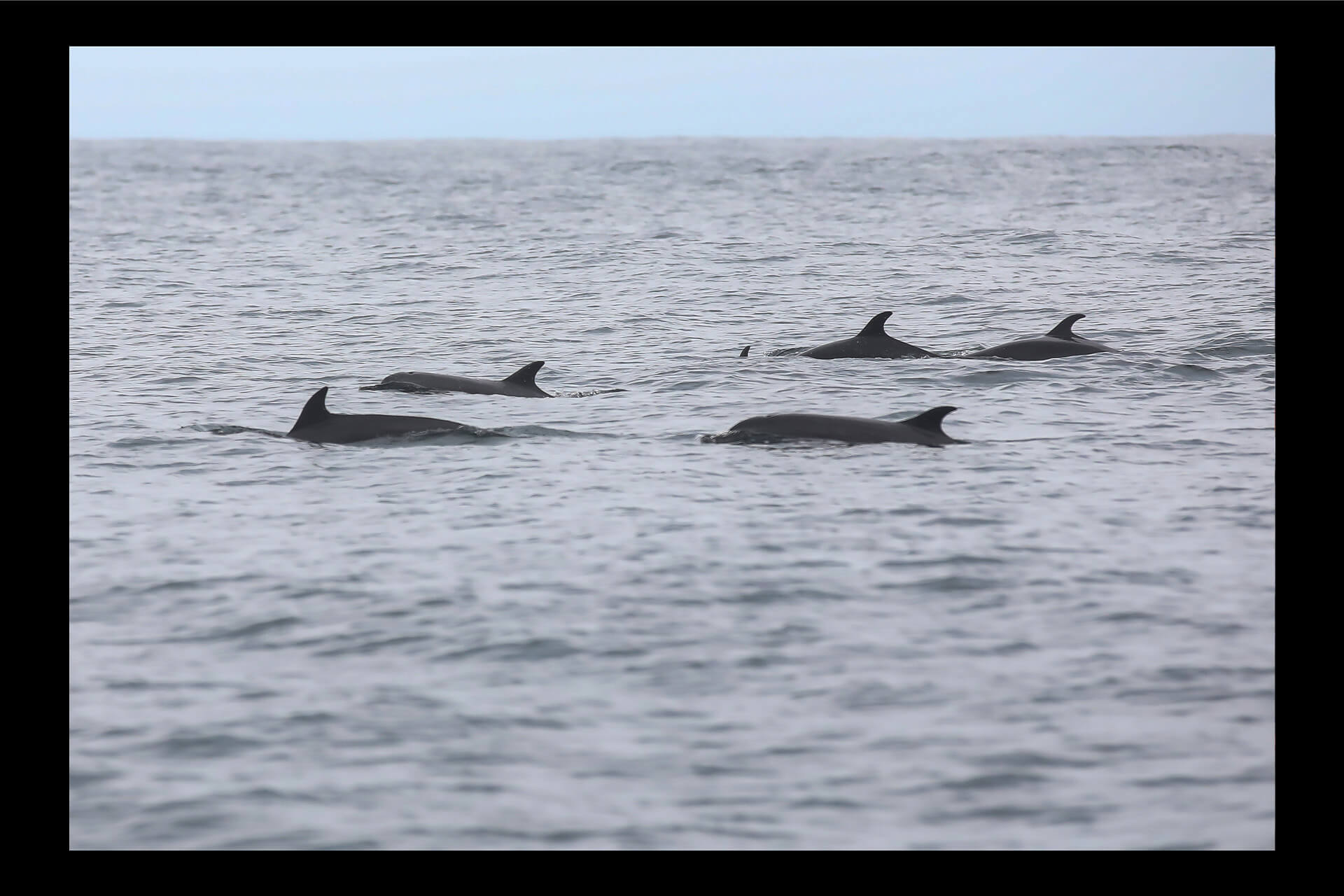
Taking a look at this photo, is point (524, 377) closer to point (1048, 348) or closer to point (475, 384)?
point (475, 384)

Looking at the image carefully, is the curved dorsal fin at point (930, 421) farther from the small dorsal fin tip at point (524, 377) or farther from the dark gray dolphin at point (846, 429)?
the small dorsal fin tip at point (524, 377)

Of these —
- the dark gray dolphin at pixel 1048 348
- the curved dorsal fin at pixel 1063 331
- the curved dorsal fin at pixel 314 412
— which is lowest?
the curved dorsal fin at pixel 314 412

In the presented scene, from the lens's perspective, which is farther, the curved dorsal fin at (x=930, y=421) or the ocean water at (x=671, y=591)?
the curved dorsal fin at (x=930, y=421)

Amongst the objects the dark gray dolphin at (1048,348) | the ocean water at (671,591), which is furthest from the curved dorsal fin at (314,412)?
the dark gray dolphin at (1048,348)

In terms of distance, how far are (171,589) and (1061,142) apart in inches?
5642

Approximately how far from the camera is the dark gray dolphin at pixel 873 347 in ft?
73.0

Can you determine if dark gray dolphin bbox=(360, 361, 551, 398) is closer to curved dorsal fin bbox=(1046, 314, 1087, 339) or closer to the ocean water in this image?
the ocean water

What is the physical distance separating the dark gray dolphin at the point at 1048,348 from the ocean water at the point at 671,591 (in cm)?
58

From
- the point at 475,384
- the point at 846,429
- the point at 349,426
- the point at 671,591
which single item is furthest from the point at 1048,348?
the point at 671,591

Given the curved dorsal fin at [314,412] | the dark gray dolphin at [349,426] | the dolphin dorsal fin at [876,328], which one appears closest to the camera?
the dark gray dolphin at [349,426]

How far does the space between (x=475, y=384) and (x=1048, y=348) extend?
8.40m

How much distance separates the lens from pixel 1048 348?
72.6 feet

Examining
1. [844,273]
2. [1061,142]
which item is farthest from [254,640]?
[1061,142]
